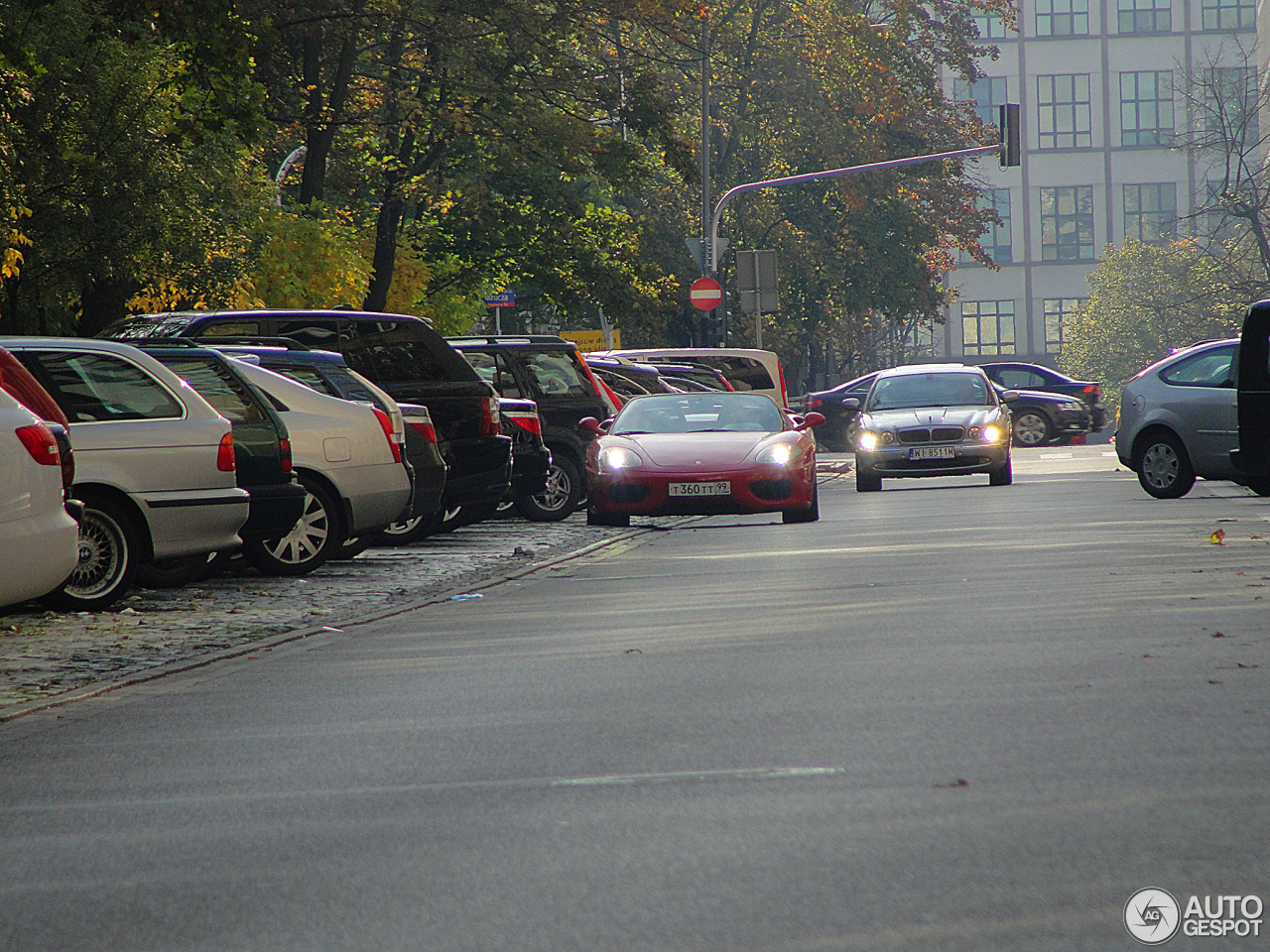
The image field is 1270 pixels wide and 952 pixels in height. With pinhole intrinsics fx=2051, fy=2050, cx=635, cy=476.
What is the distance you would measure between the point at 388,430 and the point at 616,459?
176 inches

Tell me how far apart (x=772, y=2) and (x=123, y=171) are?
35.4m

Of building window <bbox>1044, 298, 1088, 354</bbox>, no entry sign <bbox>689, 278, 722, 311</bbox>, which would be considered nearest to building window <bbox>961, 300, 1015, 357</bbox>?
building window <bbox>1044, 298, 1088, 354</bbox>

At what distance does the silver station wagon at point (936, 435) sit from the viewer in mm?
24781

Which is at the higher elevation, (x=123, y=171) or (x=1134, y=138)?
(x=1134, y=138)

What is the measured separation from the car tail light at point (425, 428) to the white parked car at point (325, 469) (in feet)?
2.77

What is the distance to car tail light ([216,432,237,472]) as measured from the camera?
12914mm

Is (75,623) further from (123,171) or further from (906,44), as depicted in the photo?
(906,44)

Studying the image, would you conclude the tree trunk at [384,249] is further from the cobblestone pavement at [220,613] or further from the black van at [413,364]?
the black van at [413,364]

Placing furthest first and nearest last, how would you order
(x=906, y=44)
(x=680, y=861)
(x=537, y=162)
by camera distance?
(x=906, y=44) → (x=537, y=162) → (x=680, y=861)

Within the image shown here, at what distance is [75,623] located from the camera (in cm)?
1185

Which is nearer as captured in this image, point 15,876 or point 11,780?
point 15,876

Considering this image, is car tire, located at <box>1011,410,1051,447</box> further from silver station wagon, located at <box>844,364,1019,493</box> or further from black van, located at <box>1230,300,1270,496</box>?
black van, located at <box>1230,300,1270,496</box>

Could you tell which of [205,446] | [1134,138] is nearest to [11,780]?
[205,446]

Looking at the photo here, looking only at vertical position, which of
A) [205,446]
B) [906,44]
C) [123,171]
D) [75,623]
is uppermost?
[906,44]
